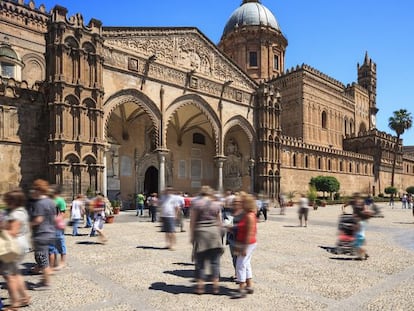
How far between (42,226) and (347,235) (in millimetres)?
7076

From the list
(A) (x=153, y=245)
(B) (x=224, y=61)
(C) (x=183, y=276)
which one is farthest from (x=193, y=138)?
(C) (x=183, y=276)

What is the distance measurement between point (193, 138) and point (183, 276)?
955 inches

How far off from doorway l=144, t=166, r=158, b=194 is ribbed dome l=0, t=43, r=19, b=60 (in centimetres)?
1358

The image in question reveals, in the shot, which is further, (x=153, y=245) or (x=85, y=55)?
(x=85, y=55)

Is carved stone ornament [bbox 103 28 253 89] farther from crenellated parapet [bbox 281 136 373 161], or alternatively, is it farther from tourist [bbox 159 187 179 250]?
tourist [bbox 159 187 179 250]

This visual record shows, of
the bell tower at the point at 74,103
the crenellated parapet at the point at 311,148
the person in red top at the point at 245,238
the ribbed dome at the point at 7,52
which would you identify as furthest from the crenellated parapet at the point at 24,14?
the person in red top at the point at 245,238

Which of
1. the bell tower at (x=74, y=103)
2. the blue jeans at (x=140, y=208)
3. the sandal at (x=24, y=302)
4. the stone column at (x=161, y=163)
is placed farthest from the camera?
the stone column at (x=161, y=163)

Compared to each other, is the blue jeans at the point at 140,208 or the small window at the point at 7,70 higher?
the small window at the point at 7,70

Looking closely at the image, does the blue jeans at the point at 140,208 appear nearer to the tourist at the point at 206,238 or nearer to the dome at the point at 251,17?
the tourist at the point at 206,238

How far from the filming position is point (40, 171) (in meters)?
17.7

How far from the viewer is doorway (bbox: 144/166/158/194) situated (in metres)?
27.1

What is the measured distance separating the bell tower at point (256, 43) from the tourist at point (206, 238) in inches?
1638

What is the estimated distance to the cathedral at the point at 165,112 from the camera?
1731cm

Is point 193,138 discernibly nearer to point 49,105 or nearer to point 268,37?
point 49,105
